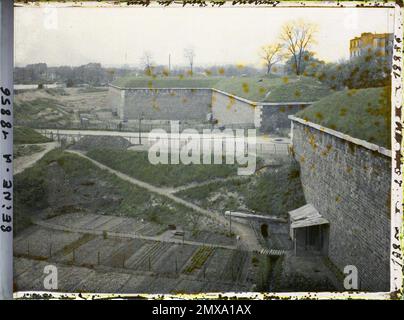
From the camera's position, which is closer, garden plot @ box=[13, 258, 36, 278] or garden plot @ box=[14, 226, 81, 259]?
garden plot @ box=[13, 258, 36, 278]

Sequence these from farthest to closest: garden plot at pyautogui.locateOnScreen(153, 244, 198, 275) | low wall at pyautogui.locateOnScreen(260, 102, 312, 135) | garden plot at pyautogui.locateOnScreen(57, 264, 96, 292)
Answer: low wall at pyautogui.locateOnScreen(260, 102, 312, 135)
garden plot at pyautogui.locateOnScreen(153, 244, 198, 275)
garden plot at pyautogui.locateOnScreen(57, 264, 96, 292)

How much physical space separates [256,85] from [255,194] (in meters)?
1.54

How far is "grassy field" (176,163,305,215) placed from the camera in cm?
A: 557

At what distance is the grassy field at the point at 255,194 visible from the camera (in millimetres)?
5570

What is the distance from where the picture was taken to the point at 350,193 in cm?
522

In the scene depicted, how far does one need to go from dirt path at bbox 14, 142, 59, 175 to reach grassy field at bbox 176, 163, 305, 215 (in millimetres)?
1928

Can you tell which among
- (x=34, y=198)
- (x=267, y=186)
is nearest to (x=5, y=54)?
(x=34, y=198)

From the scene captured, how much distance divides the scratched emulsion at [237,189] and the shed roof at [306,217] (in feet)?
0.20

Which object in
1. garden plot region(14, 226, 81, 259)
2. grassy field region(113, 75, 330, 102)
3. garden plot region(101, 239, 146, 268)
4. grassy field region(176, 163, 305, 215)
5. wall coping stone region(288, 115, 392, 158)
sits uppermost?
grassy field region(113, 75, 330, 102)

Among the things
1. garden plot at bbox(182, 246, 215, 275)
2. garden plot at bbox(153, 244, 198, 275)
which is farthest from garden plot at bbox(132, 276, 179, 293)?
garden plot at bbox(182, 246, 215, 275)

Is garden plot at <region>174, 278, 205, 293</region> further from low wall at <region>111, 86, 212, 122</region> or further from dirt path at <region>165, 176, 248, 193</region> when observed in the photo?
low wall at <region>111, 86, 212, 122</region>

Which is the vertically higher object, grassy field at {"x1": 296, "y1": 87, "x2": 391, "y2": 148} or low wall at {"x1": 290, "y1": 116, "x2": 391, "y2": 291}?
grassy field at {"x1": 296, "y1": 87, "x2": 391, "y2": 148}

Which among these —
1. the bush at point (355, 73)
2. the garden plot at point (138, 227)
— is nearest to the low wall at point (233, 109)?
the bush at point (355, 73)

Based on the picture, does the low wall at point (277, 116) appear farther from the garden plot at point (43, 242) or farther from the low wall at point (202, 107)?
the garden plot at point (43, 242)
